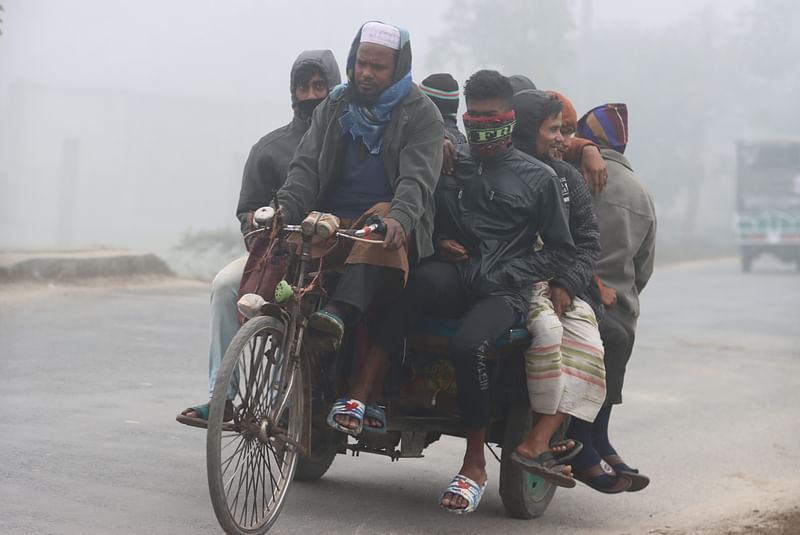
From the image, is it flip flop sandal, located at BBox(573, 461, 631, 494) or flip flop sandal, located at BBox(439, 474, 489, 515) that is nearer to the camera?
flip flop sandal, located at BBox(439, 474, 489, 515)

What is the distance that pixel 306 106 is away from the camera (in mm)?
6277

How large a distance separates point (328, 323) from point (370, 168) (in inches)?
30.4

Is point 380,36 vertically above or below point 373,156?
above

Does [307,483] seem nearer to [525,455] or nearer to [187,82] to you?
[525,455]

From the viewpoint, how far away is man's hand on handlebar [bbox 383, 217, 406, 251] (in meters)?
4.98

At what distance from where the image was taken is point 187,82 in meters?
35.2

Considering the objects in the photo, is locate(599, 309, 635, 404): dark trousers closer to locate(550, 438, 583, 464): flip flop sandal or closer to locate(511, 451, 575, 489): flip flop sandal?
locate(550, 438, 583, 464): flip flop sandal

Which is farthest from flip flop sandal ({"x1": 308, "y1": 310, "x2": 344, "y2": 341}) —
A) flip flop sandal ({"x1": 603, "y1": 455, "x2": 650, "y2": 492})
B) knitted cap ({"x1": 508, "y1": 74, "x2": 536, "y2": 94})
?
knitted cap ({"x1": 508, "y1": 74, "x2": 536, "y2": 94})

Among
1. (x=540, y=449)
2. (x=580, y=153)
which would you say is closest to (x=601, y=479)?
(x=540, y=449)

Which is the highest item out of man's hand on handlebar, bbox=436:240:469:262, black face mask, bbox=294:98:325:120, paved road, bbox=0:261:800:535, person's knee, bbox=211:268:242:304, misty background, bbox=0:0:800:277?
misty background, bbox=0:0:800:277

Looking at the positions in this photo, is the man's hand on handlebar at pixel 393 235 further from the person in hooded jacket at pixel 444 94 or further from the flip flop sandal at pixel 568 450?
the person in hooded jacket at pixel 444 94

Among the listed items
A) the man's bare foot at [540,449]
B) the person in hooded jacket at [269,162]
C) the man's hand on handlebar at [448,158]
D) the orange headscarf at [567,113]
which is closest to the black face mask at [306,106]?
the person in hooded jacket at [269,162]

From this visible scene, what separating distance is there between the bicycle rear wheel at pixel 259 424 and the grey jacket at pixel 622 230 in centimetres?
180

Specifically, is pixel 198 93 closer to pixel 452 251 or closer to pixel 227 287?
pixel 227 287
